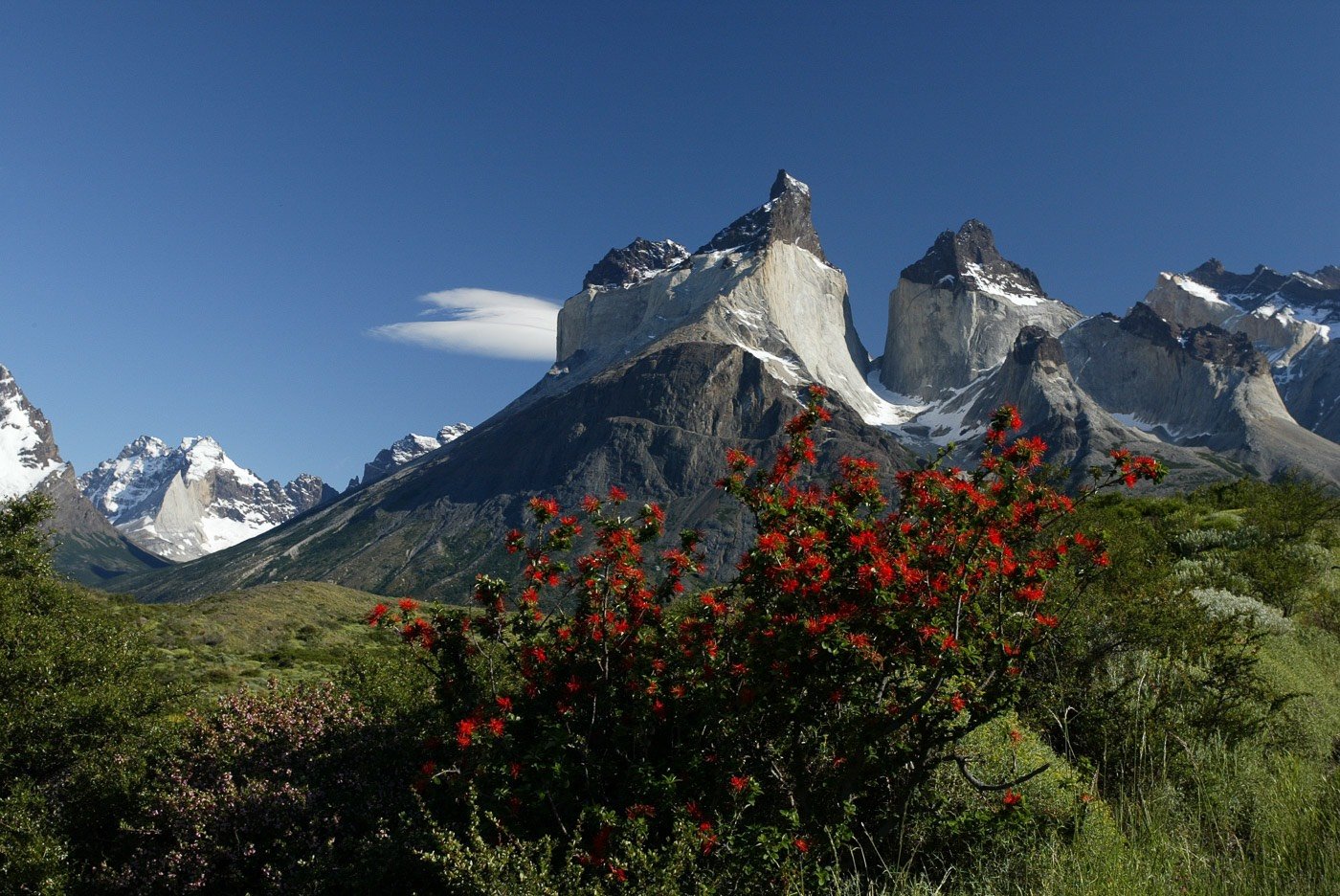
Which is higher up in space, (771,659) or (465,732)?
(771,659)

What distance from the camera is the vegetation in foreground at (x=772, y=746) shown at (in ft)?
25.5

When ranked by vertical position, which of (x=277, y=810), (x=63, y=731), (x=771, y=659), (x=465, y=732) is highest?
(x=771, y=659)

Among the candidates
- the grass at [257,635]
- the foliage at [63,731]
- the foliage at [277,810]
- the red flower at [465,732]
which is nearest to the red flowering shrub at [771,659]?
the red flower at [465,732]

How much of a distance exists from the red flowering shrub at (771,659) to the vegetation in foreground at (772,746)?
0.15 ft

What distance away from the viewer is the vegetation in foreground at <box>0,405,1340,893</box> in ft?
25.5

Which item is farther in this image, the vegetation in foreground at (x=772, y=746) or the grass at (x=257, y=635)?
the grass at (x=257, y=635)

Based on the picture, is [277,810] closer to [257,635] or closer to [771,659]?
[771,659]

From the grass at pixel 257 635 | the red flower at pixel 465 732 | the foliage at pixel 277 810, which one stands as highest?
the red flower at pixel 465 732

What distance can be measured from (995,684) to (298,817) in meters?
9.29

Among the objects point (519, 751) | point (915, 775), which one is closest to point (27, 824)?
point (519, 751)

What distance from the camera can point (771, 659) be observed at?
7973 mm

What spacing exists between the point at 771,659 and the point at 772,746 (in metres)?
2.23

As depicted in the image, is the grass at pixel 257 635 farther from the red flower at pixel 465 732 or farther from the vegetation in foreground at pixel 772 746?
the red flower at pixel 465 732

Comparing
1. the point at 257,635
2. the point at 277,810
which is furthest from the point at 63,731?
the point at 257,635
